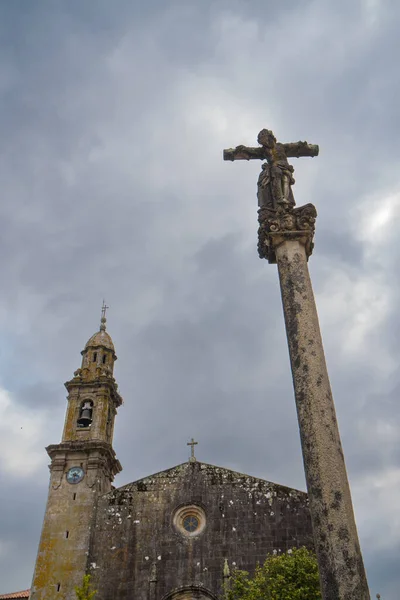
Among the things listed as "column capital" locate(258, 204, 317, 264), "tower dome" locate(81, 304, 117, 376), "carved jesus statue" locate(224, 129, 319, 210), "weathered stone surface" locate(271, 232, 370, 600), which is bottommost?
"weathered stone surface" locate(271, 232, 370, 600)

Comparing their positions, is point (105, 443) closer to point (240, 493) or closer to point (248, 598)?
point (240, 493)

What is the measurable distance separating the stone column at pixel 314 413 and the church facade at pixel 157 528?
1525 centimetres

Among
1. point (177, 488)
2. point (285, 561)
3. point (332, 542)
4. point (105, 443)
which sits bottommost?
point (332, 542)

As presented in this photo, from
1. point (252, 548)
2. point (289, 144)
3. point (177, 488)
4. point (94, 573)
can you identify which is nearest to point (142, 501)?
point (177, 488)

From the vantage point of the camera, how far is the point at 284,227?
758cm

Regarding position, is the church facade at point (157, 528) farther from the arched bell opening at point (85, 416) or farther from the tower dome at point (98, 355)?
the tower dome at point (98, 355)

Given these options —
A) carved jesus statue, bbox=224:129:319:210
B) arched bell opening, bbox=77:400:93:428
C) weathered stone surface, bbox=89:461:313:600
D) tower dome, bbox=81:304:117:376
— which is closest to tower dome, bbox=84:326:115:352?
tower dome, bbox=81:304:117:376

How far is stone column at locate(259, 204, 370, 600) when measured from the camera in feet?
17.1

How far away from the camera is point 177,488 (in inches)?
878

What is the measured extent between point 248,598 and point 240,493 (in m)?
7.05

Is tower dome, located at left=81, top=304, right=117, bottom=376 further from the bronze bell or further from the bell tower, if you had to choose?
the bronze bell

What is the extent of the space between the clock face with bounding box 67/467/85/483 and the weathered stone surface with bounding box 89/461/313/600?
145 centimetres

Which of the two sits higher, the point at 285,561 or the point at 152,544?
the point at 152,544

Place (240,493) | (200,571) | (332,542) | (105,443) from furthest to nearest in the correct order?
(105,443), (240,493), (200,571), (332,542)
